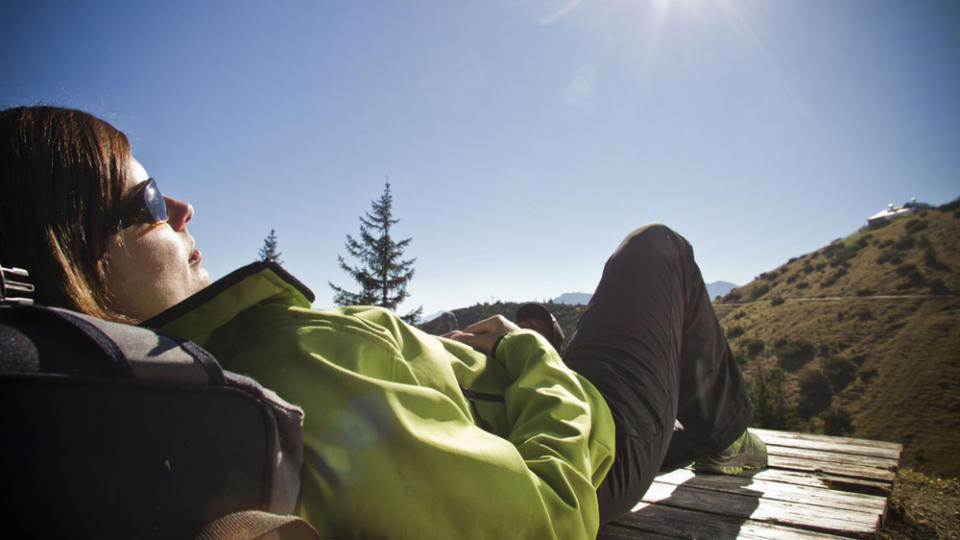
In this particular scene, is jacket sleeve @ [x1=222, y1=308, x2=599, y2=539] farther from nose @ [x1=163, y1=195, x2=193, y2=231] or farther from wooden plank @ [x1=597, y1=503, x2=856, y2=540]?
wooden plank @ [x1=597, y1=503, x2=856, y2=540]

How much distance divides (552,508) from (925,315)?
1619 inches

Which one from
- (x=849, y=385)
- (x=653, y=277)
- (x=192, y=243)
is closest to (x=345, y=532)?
(x=192, y=243)

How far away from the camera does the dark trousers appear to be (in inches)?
66.8

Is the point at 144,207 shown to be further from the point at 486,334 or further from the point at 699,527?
the point at 699,527

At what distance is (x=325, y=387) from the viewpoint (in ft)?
2.81

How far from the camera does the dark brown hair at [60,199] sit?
38.6 inches

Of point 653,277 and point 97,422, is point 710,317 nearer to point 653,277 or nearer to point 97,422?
point 653,277

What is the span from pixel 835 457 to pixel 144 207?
3.67 meters

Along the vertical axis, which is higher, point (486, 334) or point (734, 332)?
point (486, 334)

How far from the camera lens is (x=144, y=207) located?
116 centimetres

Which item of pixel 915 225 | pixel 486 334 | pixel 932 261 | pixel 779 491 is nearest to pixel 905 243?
pixel 915 225

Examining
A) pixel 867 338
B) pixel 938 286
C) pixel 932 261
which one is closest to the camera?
pixel 867 338

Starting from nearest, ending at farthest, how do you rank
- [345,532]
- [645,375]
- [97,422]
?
[97,422]
[345,532]
[645,375]

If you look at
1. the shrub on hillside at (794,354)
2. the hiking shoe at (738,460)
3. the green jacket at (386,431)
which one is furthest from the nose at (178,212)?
the shrub on hillside at (794,354)
